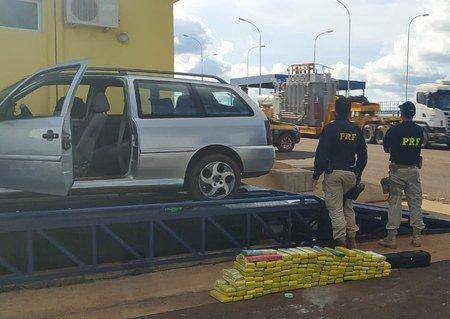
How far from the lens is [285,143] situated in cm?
2041

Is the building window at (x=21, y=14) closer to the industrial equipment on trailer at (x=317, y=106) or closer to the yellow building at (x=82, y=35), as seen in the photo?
the yellow building at (x=82, y=35)

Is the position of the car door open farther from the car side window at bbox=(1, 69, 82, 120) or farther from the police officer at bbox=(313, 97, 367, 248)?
the police officer at bbox=(313, 97, 367, 248)

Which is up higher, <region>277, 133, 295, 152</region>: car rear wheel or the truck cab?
the truck cab

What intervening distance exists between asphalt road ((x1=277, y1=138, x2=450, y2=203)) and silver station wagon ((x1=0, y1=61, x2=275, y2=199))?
6375 mm

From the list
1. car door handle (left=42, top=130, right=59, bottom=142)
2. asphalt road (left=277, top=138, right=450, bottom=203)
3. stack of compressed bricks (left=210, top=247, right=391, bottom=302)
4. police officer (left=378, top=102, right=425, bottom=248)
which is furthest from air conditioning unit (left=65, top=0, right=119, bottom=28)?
asphalt road (left=277, top=138, right=450, bottom=203)

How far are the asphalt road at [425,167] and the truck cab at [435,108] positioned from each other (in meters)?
1.25

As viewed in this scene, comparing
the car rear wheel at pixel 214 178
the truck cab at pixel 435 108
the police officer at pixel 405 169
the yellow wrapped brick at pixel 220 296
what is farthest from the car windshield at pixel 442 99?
the yellow wrapped brick at pixel 220 296

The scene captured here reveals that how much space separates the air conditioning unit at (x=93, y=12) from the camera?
8922 millimetres

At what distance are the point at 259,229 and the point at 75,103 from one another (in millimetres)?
2902

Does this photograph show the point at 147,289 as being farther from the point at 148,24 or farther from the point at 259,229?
the point at 148,24

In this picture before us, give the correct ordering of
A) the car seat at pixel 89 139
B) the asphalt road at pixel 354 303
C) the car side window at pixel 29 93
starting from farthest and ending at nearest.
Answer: the car seat at pixel 89 139 → the car side window at pixel 29 93 → the asphalt road at pixel 354 303

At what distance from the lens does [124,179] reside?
218 inches

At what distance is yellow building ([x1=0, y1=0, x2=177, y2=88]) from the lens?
8727 millimetres

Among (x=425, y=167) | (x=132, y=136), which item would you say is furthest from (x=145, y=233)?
(x=425, y=167)
